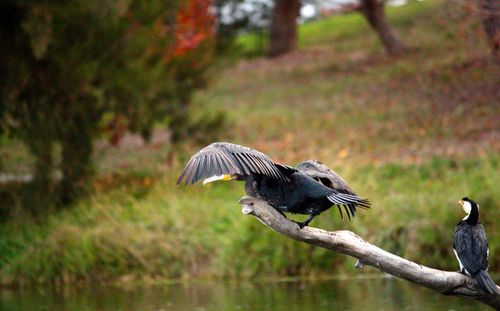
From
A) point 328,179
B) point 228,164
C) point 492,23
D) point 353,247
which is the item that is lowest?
point 353,247

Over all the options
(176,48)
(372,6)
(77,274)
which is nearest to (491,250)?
(77,274)

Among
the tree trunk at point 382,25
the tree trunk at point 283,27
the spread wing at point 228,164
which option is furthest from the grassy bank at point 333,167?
the spread wing at point 228,164

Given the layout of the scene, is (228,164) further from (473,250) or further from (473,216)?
(473,216)

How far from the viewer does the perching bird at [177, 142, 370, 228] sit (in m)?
6.64

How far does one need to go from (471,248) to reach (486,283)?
424 mm

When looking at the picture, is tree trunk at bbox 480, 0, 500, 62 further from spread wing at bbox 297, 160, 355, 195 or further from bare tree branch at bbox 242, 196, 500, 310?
bare tree branch at bbox 242, 196, 500, 310

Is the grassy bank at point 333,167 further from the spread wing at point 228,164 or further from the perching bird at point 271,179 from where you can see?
the spread wing at point 228,164

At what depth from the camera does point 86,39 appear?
16.1m

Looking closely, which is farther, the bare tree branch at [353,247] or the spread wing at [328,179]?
the spread wing at [328,179]

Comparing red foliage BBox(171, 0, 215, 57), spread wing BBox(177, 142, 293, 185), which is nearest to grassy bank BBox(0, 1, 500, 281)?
red foliage BBox(171, 0, 215, 57)

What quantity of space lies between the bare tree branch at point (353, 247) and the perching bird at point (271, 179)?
0.08 m

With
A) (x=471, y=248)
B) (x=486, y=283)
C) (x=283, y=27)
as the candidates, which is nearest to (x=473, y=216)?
(x=471, y=248)

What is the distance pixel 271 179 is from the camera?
6973 millimetres

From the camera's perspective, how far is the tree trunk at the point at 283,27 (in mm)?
31859
